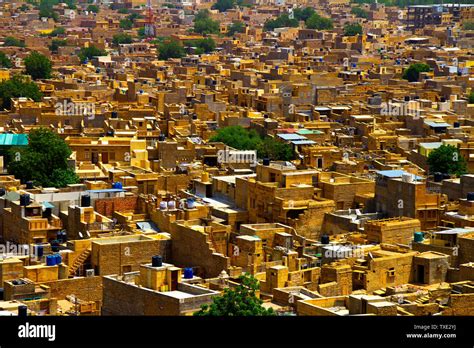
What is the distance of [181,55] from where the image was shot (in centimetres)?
7819

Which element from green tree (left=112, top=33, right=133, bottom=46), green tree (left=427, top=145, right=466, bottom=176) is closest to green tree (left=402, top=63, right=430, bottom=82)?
green tree (left=427, top=145, right=466, bottom=176)

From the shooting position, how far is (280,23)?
106625 millimetres

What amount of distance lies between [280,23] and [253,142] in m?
70.6

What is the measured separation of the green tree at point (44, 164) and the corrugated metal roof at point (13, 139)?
8.23 ft

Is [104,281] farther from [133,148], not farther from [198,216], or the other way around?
[133,148]

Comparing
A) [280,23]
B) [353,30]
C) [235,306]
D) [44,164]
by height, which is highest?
[235,306]

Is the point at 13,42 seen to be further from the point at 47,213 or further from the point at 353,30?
the point at 47,213

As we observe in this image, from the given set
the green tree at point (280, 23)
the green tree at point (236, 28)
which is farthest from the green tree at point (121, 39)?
the green tree at point (280, 23)

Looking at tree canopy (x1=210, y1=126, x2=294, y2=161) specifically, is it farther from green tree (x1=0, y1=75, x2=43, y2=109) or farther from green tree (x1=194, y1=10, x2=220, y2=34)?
green tree (x1=194, y1=10, x2=220, y2=34)

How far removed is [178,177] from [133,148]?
5107mm

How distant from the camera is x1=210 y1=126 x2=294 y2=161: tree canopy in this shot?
34125mm

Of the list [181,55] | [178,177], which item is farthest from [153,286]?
[181,55]

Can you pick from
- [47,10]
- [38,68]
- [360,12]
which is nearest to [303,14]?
[360,12]

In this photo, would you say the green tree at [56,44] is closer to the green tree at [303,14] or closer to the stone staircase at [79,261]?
the green tree at [303,14]
